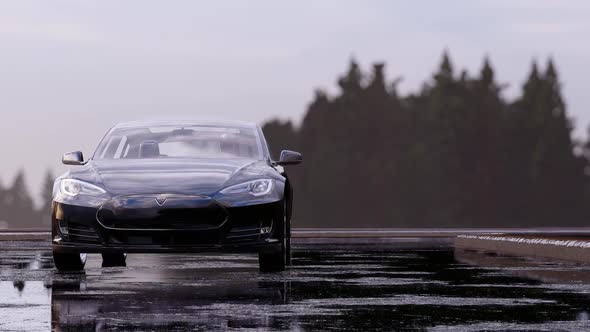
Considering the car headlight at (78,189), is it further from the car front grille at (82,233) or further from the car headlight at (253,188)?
the car headlight at (253,188)

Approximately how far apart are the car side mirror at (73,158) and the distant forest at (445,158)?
103909 mm

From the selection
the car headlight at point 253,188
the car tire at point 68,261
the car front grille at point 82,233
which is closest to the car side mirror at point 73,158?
the car tire at point 68,261

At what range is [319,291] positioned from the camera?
11469 millimetres

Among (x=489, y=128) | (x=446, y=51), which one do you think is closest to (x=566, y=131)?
(x=489, y=128)

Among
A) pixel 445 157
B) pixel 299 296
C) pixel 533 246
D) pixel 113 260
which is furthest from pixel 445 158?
pixel 299 296

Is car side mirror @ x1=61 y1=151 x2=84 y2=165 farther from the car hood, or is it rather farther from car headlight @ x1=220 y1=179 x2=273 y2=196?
car headlight @ x1=220 y1=179 x2=273 y2=196

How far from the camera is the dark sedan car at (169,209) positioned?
1302 centimetres

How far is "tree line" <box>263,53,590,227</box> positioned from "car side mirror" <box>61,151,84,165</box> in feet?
341

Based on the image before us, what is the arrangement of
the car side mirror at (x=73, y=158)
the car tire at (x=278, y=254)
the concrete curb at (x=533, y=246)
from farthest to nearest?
the concrete curb at (x=533, y=246), the car side mirror at (x=73, y=158), the car tire at (x=278, y=254)

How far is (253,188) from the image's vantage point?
13.4 metres

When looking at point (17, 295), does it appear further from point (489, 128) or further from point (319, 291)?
point (489, 128)

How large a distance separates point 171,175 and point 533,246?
8017 mm

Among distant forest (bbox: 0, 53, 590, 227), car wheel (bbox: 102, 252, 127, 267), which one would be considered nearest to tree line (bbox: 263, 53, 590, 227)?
distant forest (bbox: 0, 53, 590, 227)

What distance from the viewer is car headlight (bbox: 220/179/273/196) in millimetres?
13203
